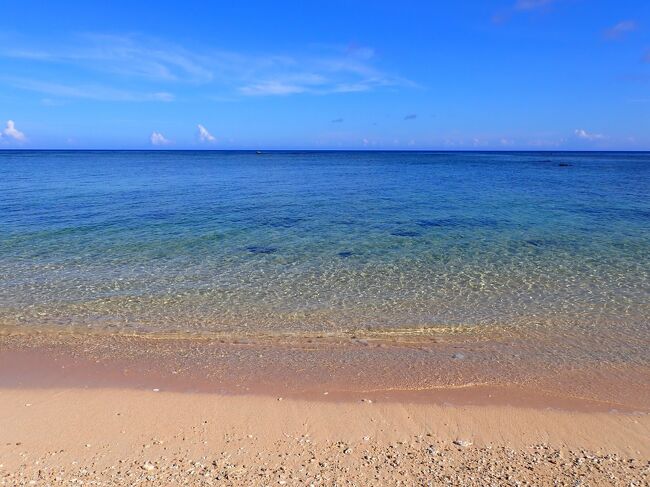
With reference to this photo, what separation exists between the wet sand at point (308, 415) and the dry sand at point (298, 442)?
0.02 metres

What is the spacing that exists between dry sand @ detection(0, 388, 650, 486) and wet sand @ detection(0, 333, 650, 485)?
0.07 ft

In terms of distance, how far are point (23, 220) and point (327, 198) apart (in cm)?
1850

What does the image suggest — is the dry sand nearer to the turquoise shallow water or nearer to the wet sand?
the wet sand

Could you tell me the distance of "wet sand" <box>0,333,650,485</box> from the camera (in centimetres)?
497

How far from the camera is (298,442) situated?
5574 millimetres

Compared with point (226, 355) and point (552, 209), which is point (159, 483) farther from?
point (552, 209)

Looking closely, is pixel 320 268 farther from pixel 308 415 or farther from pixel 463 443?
pixel 463 443

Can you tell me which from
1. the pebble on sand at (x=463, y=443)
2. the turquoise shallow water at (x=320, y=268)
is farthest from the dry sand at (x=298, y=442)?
the turquoise shallow water at (x=320, y=268)

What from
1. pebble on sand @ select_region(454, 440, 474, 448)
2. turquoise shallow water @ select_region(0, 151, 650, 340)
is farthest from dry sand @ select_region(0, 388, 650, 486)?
turquoise shallow water @ select_region(0, 151, 650, 340)

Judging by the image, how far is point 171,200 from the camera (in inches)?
1190

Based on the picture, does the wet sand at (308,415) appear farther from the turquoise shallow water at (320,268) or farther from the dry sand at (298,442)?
the turquoise shallow water at (320,268)

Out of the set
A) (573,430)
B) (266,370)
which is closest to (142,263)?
(266,370)

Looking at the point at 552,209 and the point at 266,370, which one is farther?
the point at 552,209

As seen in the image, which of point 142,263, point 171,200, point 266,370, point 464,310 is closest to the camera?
point 266,370
